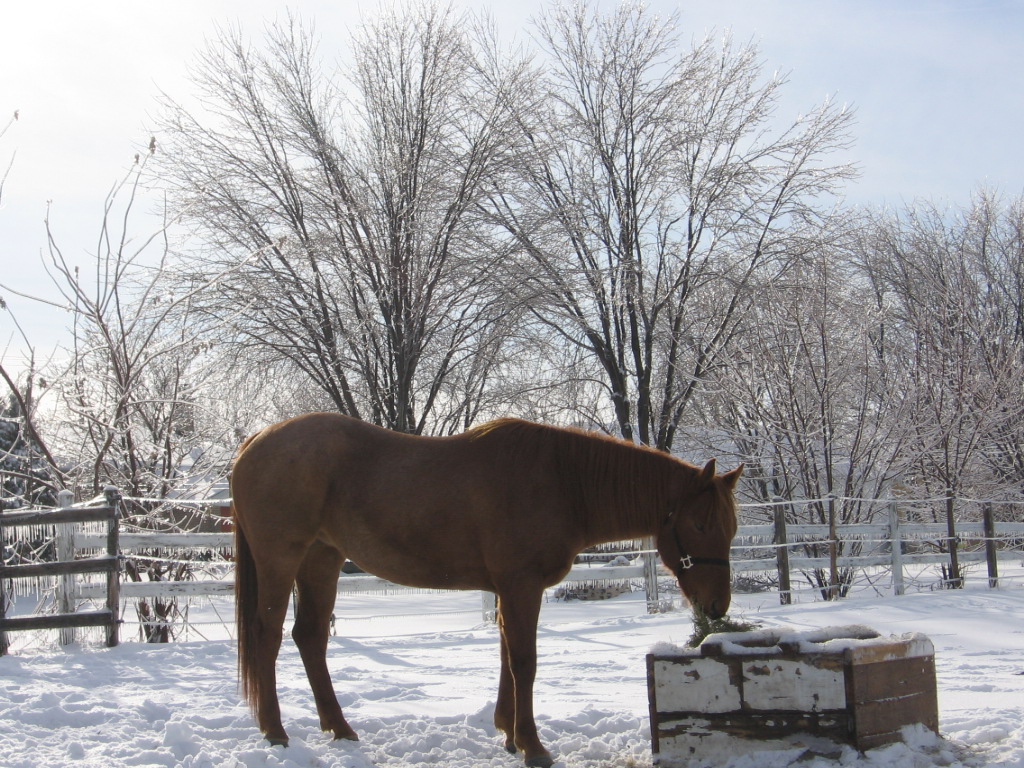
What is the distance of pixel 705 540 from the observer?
4117 millimetres

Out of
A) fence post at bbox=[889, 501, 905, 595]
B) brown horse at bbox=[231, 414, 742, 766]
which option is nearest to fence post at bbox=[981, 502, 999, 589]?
fence post at bbox=[889, 501, 905, 595]

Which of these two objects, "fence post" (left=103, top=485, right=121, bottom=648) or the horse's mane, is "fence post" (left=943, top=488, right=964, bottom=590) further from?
"fence post" (left=103, top=485, right=121, bottom=648)

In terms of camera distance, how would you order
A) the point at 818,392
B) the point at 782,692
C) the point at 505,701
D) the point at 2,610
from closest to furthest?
the point at 782,692
the point at 505,701
the point at 2,610
the point at 818,392

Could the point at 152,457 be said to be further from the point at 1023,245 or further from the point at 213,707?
the point at 1023,245

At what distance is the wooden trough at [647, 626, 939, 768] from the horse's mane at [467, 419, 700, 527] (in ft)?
2.44

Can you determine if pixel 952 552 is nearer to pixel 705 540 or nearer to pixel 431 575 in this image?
pixel 705 540

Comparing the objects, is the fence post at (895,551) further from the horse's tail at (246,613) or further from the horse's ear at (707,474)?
the horse's tail at (246,613)

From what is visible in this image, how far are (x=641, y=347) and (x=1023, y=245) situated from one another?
12.4 metres

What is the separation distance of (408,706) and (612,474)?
78.4 inches

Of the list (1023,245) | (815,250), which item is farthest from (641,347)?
(1023,245)

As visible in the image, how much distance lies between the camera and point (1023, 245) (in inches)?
874

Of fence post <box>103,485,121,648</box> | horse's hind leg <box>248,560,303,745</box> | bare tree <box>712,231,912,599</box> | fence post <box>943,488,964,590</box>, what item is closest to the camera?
horse's hind leg <box>248,560,303,745</box>

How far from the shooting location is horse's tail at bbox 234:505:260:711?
173 inches

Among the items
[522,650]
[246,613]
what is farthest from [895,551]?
[246,613]
